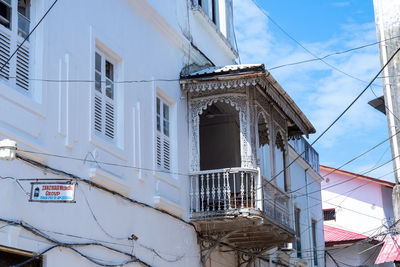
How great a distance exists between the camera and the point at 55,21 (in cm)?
1012

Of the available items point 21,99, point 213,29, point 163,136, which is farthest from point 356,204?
point 21,99

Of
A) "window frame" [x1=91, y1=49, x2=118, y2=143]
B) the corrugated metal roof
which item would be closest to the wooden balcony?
the corrugated metal roof

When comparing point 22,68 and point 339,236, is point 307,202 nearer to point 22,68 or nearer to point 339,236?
point 339,236

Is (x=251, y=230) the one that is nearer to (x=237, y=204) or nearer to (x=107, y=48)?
(x=237, y=204)

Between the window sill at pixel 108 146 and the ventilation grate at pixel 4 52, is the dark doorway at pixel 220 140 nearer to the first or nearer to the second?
the window sill at pixel 108 146

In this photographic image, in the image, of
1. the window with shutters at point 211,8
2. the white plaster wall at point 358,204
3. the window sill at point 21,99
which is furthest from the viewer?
the white plaster wall at point 358,204

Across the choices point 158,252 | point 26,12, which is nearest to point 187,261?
point 158,252

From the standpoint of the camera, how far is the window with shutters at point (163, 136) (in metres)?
13.1

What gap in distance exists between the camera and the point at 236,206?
535 inches

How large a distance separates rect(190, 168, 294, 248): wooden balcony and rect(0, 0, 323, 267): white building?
3 cm

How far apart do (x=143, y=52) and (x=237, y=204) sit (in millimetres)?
3343

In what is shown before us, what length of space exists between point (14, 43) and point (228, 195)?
5474 millimetres

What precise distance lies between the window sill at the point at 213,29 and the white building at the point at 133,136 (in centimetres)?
5

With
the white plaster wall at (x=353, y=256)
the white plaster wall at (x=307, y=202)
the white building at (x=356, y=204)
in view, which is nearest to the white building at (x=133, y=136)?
the white plaster wall at (x=307, y=202)
